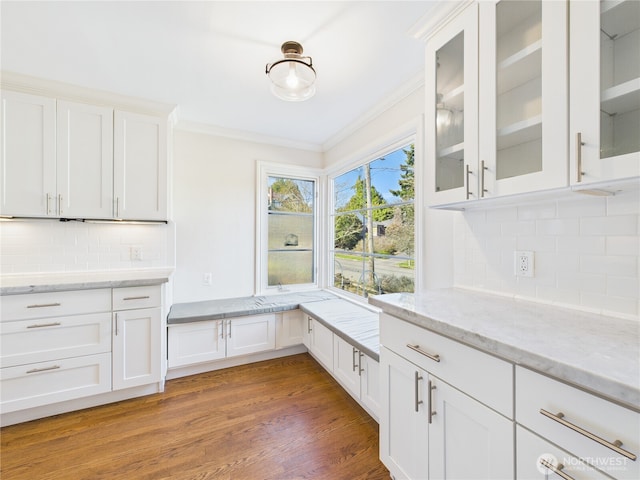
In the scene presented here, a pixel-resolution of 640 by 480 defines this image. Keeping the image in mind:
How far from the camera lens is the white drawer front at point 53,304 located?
1.76 metres

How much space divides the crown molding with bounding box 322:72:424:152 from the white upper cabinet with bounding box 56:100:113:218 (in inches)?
83.5

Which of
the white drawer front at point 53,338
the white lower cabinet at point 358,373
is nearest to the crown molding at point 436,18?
the white lower cabinet at point 358,373

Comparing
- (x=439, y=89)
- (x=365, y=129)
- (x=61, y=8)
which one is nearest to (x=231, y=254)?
(x=365, y=129)

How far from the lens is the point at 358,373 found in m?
1.91

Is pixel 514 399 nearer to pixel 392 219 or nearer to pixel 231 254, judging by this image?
pixel 392 219

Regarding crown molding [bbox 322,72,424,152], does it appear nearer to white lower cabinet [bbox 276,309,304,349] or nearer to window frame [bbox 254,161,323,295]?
window frame [bbox 254,161,323,295]

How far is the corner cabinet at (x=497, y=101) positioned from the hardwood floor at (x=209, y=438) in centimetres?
157

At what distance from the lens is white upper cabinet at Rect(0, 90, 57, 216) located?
6.39 ft

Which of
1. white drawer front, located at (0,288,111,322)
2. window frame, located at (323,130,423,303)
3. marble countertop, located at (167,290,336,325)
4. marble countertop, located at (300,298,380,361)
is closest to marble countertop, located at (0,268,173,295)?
white drawer front, located at (0,288,111,322)

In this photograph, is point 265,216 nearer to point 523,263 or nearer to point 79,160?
point 79,160

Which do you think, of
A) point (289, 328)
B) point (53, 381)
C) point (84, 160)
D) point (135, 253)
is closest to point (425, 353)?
point (289, 328)

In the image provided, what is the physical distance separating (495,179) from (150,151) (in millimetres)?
2569

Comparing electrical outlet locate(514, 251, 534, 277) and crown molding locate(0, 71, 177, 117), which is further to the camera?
crown molding locate(0, 71, 177, 117)

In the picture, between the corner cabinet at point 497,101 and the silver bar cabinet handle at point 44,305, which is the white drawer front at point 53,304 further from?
the corner cabinet at point 497,101
